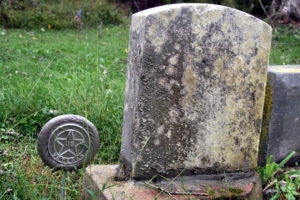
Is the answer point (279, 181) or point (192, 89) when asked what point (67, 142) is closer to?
point (192, 89)

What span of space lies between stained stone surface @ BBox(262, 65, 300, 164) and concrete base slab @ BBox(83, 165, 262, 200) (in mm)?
356

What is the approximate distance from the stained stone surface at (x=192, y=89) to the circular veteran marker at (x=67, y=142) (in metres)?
0.20

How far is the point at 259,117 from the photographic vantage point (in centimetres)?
258

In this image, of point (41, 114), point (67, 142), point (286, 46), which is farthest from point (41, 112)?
point (286, 46)

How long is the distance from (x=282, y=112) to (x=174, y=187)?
0.87 metres

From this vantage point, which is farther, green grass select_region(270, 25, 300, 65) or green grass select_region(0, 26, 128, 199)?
green grass select_region(270, 25, 300, 65)

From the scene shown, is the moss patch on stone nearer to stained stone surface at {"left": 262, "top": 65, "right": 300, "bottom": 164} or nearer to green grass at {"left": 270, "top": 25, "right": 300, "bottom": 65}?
stained stone surface at {"left": 262, "top": 65, "right": 300, "bottom": 164}

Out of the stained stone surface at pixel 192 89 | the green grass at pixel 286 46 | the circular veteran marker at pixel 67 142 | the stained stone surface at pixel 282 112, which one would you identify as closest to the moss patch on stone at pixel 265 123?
the stained stone surface at pixel 282 112

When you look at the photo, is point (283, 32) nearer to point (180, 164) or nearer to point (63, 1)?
point (63, 1)

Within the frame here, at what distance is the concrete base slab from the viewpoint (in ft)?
7.61

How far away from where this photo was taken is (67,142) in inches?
100

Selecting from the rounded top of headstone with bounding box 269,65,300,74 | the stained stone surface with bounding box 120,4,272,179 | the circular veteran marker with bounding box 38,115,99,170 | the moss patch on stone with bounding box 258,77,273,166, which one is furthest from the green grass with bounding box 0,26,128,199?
the rounded top of headstone with bounding box 269,65,300,74

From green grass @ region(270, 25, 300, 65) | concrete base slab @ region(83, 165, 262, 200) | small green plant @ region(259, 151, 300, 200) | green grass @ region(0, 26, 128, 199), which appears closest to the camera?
concrete base slab @ region(83, 165, 262, 200)

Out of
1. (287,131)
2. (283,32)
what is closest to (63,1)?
(283,32)
